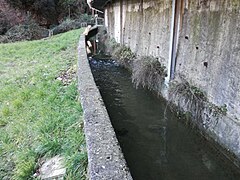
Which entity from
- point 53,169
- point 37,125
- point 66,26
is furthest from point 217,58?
point 66,26

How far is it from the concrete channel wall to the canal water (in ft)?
0.97

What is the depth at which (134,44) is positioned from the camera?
8.89m

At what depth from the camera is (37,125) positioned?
407 centimetres

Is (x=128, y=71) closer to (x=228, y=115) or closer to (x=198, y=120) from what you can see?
(x=198, y=120)

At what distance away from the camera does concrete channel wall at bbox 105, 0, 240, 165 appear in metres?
3.56

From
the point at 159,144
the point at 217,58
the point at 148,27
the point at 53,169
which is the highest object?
the point at 148,27

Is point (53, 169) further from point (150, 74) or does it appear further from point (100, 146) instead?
point (150, 74)

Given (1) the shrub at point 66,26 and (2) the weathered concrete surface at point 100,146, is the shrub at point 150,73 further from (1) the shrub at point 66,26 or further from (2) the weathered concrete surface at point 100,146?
(1) the shrub at point 66,26

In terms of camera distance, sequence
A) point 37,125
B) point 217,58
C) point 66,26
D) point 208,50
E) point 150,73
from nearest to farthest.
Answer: point 217,58, point 37,125, point 208,50, point 150,73, point 66,26

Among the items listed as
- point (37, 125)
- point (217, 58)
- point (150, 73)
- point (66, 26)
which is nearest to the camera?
point (217, 58)

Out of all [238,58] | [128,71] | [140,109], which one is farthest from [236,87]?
[128,71]

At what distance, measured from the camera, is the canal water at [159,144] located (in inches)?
140

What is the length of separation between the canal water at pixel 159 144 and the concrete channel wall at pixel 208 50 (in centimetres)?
29

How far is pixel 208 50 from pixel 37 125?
9.37 feet
